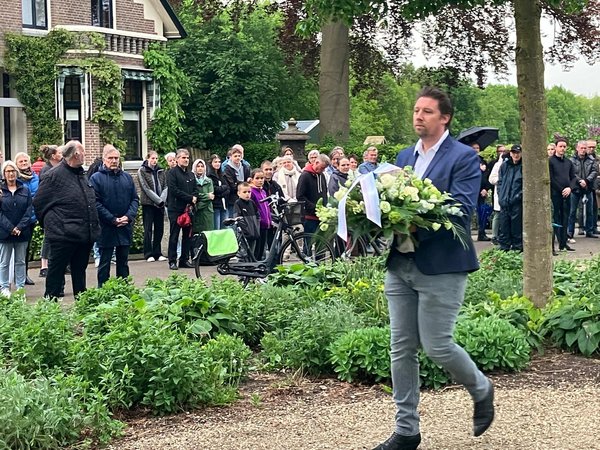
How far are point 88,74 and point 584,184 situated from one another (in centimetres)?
1569

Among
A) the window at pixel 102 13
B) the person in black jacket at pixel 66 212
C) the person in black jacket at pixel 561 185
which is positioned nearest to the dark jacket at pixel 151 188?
the person in black jacket at pixel 66 212

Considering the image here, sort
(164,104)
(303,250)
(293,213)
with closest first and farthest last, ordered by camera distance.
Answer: (293,213), (303,250), (164,104)

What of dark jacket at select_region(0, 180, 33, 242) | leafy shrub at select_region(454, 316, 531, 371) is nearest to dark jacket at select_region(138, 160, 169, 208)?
dark jacket at select_region(0, 180, 33, 242)

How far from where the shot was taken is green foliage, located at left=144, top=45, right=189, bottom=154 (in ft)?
Answer: 109

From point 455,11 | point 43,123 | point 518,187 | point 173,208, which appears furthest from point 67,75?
point 518,187

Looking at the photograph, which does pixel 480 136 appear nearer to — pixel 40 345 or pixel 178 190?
pixel 178 190

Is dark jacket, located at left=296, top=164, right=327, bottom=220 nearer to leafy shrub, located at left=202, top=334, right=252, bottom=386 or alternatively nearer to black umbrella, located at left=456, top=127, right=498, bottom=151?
leafy shrub, located at left=202, top=334, right=252, bottom=386

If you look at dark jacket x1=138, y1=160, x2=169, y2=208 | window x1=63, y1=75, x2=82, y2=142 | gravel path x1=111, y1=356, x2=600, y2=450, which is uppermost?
window x1=63, y1=75, x2=82, y2=142

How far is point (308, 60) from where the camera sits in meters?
34.6

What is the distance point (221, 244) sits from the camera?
44.9ft

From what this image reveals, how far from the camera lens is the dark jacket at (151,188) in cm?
1739

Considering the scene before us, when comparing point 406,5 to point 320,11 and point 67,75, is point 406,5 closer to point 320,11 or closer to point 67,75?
point 320,11

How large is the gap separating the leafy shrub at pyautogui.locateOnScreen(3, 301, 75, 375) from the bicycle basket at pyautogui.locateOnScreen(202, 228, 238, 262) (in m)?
5.78

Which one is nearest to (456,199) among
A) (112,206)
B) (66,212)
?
(66,212)
